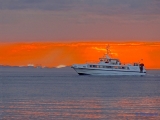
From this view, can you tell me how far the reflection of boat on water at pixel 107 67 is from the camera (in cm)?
15012

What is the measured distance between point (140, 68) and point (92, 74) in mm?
14947

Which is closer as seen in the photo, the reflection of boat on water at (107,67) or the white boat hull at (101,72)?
the reflection of boat on water at (107,67)

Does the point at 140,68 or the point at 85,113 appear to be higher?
the point at 140,68

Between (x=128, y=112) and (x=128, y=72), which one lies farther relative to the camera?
(x=128, y=72)

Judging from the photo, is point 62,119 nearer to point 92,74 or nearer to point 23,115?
point 23,115

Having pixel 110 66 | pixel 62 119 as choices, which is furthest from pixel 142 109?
pixel 110 66

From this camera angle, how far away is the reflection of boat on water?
493 feet

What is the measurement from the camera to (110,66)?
152 meters

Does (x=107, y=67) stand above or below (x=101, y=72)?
above

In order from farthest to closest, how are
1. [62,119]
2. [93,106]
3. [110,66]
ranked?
[110,66], [93,106], [62,119]

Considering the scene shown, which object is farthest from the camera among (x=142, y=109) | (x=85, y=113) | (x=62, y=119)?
(x=142, y=109)

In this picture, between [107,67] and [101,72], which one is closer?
[107,67]

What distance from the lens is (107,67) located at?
5935 inches

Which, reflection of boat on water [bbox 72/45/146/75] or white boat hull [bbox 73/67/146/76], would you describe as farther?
white boat hull [bbox 73/67/146/76]
